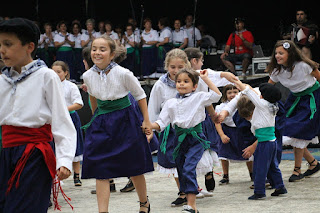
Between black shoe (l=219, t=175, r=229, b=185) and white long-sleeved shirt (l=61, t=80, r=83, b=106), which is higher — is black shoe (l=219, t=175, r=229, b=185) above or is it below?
below

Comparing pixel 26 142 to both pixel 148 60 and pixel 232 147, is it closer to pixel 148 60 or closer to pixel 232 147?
pixel 232 147

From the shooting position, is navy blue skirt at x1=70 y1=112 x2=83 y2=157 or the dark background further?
the dark background

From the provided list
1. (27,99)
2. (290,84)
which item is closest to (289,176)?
(290,84)

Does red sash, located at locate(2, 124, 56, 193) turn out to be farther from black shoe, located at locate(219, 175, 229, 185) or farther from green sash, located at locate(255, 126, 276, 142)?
black shoe, located at locate(219, 175, 229, 185)

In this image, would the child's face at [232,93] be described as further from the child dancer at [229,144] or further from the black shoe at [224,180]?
the black shoe at [224,180]

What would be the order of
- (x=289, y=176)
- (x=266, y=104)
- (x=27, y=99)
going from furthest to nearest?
(x=289, y=176)
(x=266, y=104)
(x=27, y=99)

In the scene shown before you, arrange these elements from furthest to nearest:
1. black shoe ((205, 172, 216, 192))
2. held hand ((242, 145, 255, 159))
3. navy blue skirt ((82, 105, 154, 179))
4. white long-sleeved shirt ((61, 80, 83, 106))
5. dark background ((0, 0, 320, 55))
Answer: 1. dark background ((0, 0, 320, 55))
2. white long-sleeved shirt ((61, 80, 83, 106))
3. black shoe ((205, 172, 216, 192))
4. held hand ((242, 145, 255, 159))
5. navy blue skirt ((82, 105, 154, 179))

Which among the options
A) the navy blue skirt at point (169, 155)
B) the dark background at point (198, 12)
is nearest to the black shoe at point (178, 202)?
the navy blue skirt at point (169, 155)

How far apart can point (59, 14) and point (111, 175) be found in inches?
572

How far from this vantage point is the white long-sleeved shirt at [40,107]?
11.5 feet

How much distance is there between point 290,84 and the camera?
7.50 meters

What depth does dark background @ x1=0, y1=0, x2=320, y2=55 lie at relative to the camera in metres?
Answer: 15.5

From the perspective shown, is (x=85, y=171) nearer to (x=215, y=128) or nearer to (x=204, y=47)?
(x=215, y=128)

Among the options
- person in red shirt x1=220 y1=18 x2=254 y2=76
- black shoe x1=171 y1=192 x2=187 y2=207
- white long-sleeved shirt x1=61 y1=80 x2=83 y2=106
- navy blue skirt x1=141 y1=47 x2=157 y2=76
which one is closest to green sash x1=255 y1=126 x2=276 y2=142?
black shoe x1=171 y1=192 x2=187 y2=207
